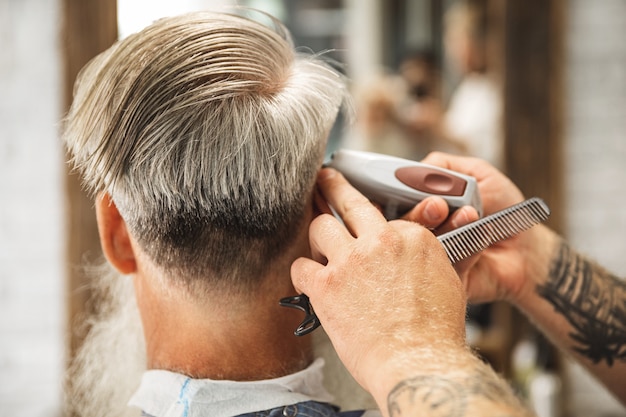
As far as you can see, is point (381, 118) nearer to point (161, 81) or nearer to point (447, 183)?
point (447, 183)

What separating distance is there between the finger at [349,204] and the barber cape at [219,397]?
0.29 m

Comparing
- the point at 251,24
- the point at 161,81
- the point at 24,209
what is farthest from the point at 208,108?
the point at 24,209

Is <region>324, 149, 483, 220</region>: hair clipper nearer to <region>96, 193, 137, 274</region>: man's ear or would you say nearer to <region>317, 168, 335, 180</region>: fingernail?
<region>317, 168, 335, 180</region>: fingernail

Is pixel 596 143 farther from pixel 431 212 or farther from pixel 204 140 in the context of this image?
pixel 204 140

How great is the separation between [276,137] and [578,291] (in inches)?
31.3

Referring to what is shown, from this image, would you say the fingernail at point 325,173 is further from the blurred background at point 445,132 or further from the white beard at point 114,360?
the blurred background at point 445,132

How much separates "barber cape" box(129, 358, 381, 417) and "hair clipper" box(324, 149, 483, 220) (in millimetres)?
320

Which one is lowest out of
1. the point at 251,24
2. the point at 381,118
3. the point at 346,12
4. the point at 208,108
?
the point at 381,118

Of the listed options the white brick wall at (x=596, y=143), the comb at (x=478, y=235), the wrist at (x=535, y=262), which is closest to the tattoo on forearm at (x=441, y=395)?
the comb at (x=478, y=235)

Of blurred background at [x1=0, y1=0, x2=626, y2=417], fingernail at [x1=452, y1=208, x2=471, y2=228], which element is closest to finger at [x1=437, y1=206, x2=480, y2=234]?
fingernail at [x1=452, y1=208, x2=471, y2=228]

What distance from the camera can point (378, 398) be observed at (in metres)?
0.74

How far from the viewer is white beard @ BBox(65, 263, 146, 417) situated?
1.28 m

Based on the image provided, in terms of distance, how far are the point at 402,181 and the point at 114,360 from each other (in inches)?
29.4

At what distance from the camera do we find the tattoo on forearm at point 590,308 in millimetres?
1313
